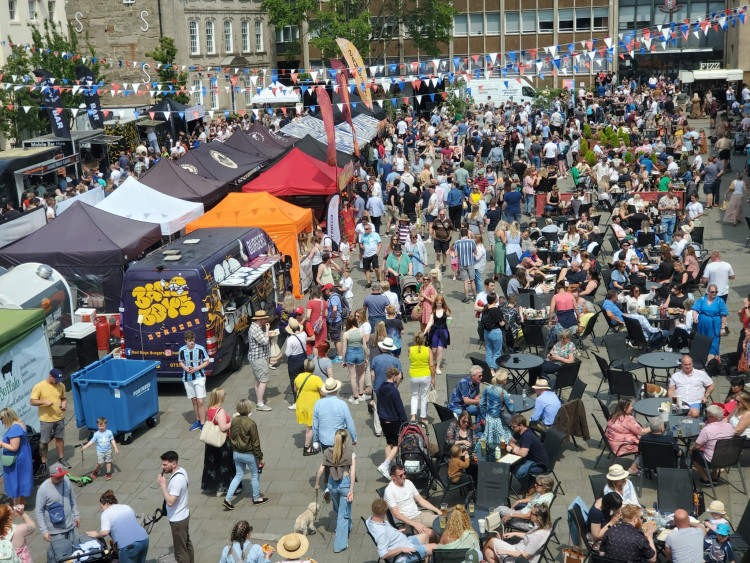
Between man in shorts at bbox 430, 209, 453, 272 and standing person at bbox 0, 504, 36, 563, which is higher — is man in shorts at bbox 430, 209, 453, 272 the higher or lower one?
the higher one

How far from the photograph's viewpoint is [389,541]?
879 cm

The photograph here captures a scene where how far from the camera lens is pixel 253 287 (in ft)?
52.3

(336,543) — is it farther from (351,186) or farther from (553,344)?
(351,186)

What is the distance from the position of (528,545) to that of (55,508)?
4491 millimetres

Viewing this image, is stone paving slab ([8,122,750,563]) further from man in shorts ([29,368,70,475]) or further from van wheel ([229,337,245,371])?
man in shorts ([29,368,70,475])

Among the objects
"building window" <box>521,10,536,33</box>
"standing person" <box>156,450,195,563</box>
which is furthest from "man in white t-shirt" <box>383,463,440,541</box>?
"building window" <box>521,10,536,33</box>

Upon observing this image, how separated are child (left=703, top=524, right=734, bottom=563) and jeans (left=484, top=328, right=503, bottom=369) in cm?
553

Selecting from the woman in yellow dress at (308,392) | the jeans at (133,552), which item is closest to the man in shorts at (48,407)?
the woman in yellow dress at (308,392)

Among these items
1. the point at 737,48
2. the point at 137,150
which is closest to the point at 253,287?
the point at 137,150

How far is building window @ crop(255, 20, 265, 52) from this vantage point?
59812mm

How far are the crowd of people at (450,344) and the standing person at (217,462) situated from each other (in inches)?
0.7

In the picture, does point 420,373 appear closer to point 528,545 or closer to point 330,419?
point 330,419

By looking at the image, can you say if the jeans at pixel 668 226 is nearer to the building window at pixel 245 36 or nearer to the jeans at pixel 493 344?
the jeans at pixel 493 344

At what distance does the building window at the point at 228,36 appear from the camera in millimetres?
57394
